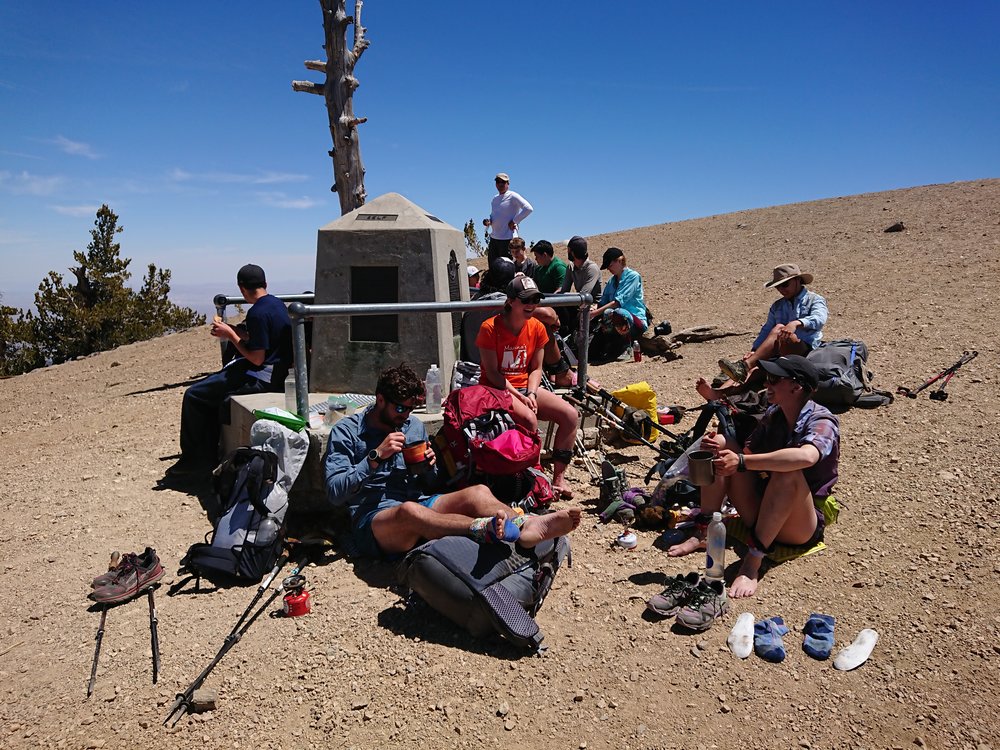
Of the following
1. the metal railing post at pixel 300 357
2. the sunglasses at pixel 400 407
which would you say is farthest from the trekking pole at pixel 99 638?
the sunglasses at pixel 400 407

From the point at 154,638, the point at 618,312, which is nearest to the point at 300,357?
the point at 154,638

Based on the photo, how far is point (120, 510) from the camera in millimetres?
5207

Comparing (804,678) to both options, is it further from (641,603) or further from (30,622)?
(30,622)

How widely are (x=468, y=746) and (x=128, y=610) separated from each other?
2.19 m

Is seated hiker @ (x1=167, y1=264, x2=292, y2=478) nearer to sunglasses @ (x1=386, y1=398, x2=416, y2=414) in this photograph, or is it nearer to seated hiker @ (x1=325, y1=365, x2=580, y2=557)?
seated hiker @ (x1=325, y1=365, x2=580, y2=557)

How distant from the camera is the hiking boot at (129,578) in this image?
3.90m

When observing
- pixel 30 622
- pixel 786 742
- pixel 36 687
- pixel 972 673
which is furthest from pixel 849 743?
pixel 30 622

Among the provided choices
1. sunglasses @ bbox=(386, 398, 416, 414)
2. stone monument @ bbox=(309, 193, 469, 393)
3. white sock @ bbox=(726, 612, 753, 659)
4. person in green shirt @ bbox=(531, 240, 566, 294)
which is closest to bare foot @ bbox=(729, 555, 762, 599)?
white sock @ bbox=(726, 612, 753, 659)

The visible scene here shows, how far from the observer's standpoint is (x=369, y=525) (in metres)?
4.17

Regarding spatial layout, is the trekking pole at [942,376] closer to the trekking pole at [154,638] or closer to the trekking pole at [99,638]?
the trekking pole at [154,638]

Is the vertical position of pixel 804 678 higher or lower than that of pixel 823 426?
lower

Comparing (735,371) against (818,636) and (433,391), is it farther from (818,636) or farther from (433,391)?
(818,636)

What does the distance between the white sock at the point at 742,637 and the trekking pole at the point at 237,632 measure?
2.41m

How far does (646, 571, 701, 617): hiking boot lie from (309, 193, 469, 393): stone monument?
9.15 ft
